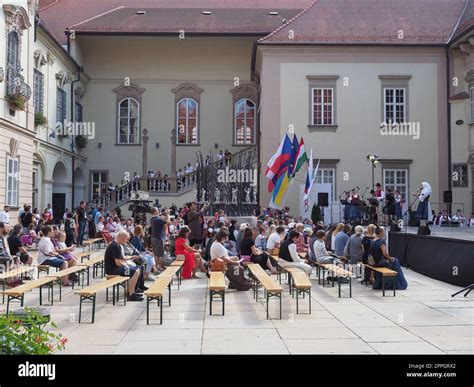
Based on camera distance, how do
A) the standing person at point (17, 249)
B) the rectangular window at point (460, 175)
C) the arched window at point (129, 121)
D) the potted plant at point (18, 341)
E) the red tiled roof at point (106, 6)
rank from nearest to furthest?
the potted plant at point (18, 341), the standing person at point (17, 249), the rectangular window at point (460, 175), the arched window at point (129, 121), the red tiled roof at point (106, 6)

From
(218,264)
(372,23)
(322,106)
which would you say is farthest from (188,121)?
(218,264)

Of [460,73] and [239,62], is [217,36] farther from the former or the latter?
[460,73]

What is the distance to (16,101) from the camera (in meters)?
23.3

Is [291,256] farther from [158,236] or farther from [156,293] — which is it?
[156,293]

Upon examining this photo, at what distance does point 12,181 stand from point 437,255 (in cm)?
1650

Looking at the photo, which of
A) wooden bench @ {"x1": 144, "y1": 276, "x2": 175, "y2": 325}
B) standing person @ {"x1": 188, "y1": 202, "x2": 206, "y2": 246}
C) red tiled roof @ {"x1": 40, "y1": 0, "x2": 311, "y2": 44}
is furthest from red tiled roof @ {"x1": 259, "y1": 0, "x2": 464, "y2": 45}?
wooden bench @ {"x1": 144, "y1": 276, "x2": 175, "y2": 325}

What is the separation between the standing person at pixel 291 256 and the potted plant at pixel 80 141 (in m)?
25.6

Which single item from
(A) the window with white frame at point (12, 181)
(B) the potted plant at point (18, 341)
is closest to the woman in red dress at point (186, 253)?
(B) the potted plant at point (18, 341)

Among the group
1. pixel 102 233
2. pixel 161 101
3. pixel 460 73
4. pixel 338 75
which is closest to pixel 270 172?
pixel 102 233

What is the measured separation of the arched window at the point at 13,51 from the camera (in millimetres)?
23188

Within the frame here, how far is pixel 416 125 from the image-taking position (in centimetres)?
3192

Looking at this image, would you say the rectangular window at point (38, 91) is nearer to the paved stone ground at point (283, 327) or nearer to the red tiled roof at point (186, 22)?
the red tiled roof at point (186, 22)

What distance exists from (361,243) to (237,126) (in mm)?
25369

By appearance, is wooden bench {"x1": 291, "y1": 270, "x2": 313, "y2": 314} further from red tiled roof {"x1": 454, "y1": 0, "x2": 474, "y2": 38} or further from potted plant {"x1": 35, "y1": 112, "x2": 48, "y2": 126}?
red tiled roof {"x1": 454, "y1": 0, "x2": 474, "y2": 38}
